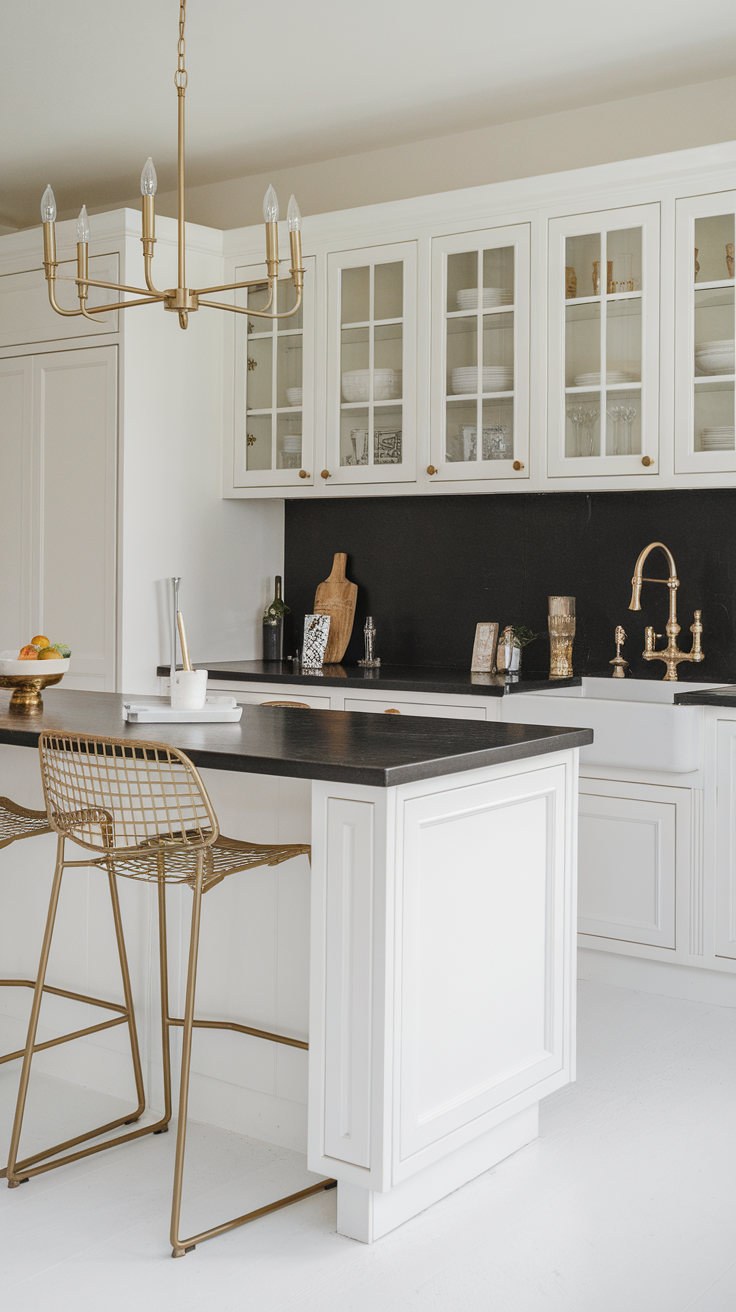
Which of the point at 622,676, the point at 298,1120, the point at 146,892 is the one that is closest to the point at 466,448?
the point at 622,676

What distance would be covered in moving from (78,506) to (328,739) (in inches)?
93.8

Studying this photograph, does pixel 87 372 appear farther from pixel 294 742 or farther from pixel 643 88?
pixel 294 742

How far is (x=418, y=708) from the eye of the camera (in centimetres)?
379

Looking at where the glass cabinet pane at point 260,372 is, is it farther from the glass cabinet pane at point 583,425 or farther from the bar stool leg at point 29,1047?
the bar stool leg at point 29,1047

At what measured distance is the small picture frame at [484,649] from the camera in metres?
4.20

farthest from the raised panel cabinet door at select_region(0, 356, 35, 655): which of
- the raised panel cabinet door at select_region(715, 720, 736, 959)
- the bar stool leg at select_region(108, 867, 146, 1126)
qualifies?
the raised panel cabinet door at select_region(715, 720, 736, 959)

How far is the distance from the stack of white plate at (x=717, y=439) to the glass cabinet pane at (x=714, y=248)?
45 cm

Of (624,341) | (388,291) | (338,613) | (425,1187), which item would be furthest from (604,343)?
(425,1187)

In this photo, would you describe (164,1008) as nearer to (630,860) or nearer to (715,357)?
(630,860)

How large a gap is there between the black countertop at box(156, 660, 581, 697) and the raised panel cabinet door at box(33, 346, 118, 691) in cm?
30

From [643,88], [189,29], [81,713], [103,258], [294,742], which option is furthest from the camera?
[103,258]

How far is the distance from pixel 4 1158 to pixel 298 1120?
1.99ft

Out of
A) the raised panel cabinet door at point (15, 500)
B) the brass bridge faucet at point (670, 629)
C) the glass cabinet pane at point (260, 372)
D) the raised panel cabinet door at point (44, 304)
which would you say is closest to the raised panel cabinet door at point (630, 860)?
the brass bridge faucet at point (670, 629)

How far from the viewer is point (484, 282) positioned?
3.95 m
